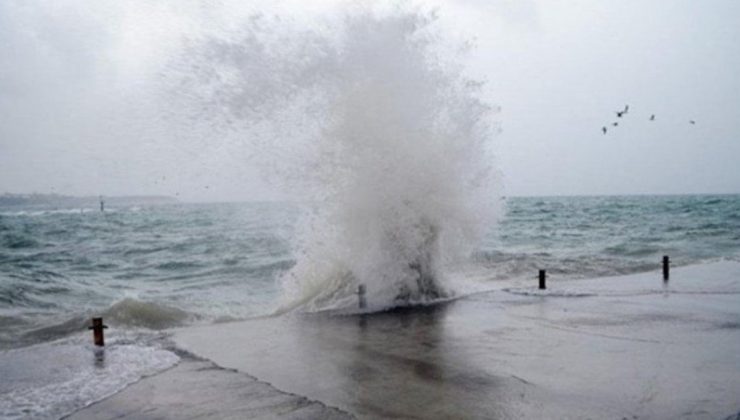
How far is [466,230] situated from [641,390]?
9274 mm

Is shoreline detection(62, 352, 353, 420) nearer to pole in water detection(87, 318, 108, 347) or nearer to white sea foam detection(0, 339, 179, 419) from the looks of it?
white sea foam detection(0, 339, 179, 419)

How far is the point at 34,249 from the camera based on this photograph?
36.4 meters

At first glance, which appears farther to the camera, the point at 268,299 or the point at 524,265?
the point at 524,265

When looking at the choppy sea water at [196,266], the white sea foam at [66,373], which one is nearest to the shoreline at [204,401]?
the white sea foam at [66,373]

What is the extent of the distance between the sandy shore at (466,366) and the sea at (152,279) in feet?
3.37

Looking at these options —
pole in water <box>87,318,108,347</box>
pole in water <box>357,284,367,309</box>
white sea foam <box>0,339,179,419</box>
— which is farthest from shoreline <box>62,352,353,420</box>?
pole in water <box>357,284,367,309</box>

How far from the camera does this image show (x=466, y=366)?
8352 mm

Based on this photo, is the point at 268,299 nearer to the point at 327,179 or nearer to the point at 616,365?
the point at 327,179

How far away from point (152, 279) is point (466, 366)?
1808 cm

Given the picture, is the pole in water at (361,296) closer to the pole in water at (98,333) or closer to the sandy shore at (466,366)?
the sandy shore at (466,366)

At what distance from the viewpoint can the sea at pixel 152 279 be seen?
28.8 feet

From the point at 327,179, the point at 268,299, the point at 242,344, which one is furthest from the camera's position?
the point at 268,299

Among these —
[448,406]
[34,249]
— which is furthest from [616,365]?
[34,249]

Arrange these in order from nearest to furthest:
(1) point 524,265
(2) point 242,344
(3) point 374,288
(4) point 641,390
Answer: (4) point 641,390 < (2) point 242,344 < (3) point 374,288 < (1) point 524,265
